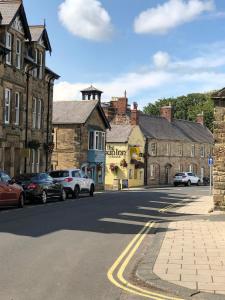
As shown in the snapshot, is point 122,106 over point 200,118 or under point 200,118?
under

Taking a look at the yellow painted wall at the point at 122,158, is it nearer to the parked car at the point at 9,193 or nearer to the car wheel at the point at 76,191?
the car wheel at the point at 76,191

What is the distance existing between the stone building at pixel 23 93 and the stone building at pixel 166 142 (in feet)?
87.6

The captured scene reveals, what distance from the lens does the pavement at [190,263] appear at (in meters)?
7.92

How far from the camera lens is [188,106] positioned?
10306cm

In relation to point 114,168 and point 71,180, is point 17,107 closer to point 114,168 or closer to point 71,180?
point 71,180

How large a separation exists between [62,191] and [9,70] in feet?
27.8

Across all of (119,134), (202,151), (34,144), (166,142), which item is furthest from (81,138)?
(202,151)

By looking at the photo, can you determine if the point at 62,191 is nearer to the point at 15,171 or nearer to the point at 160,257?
the point at 15,171

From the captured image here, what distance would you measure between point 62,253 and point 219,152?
1269 cm

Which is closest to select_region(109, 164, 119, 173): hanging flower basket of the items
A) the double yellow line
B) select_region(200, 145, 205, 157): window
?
select_region(200, 145, 205, 157): window

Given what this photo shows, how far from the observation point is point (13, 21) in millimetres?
31969

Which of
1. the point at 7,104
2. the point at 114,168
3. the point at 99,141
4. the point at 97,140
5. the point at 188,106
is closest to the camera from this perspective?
the point at 7,104

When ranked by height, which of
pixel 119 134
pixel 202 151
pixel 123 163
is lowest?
pixel 123 163

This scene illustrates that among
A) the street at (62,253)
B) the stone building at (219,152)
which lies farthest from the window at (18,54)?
the street at (62,253)
